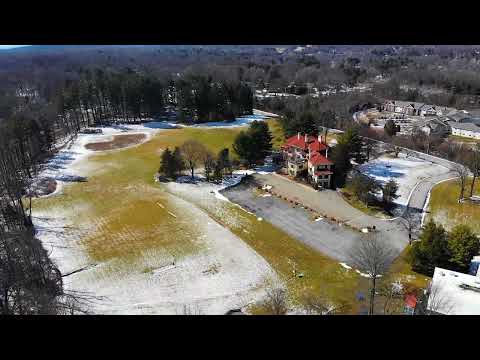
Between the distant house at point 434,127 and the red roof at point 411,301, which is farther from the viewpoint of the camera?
the distant house at point 434,127

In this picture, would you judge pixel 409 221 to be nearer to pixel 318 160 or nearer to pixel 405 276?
pixel 405 276

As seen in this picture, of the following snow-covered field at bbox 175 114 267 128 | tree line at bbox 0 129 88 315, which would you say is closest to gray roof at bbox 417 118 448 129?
snow-covered field at bbox 175 114 267 128

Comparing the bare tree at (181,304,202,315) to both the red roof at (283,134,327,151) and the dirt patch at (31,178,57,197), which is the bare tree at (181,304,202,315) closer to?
the dirt patch at (31,178,57,197)

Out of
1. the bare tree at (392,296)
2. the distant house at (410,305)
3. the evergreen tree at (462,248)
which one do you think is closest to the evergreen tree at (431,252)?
the evergreen tree at (462,248)

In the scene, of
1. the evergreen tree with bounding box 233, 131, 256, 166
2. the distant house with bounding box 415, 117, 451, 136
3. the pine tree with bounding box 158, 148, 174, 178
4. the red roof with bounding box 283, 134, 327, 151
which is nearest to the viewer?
the red roof with bounding box 283, 134, 327, 151

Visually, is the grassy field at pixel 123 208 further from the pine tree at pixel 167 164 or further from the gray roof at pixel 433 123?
the gray roof at pixel 433 123
